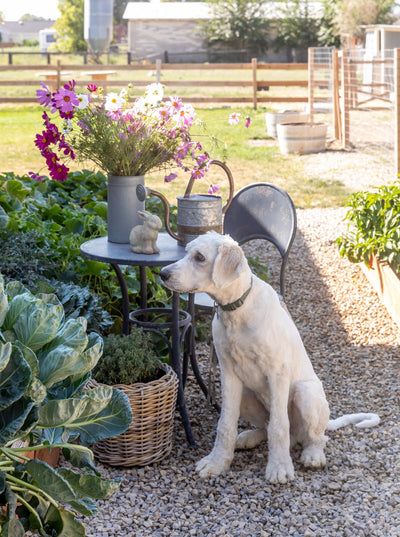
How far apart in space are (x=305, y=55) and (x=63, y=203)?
106ft

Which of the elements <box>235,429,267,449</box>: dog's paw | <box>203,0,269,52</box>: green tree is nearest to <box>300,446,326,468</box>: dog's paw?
<box>235,429,267,449</box>: dog's paw

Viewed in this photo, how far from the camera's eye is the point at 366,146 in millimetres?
11641

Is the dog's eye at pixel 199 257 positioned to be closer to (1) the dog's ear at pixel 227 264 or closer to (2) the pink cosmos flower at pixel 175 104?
(1) the dog's ear at pixel 227 264

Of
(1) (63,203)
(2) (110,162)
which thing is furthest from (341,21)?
(2) (110,162)

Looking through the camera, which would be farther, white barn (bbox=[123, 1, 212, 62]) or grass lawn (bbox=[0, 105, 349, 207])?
white barn (bbox=[123, 1, 212, 62])

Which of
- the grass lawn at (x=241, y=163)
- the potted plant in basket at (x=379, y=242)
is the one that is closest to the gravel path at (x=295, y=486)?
the potted plant in basket at (x=379, y=242)

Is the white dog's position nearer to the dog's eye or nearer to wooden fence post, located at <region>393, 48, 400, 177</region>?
the dog's eye

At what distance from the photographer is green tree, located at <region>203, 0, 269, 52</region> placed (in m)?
34.5

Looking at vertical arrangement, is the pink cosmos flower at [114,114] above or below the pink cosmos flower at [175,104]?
below

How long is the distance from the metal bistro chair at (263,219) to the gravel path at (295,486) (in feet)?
2.33

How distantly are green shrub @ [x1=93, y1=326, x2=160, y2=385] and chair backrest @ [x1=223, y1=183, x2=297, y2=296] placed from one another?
1076 mm

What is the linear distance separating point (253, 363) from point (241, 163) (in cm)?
813

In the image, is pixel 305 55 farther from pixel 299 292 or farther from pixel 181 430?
pixel 181 430

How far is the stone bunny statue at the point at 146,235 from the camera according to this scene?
3.04 m
